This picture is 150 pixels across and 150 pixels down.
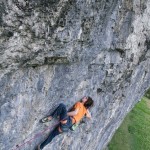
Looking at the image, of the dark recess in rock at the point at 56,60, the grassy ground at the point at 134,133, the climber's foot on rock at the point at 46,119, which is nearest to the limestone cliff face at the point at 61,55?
the dark recess in rock at the point at 56,60

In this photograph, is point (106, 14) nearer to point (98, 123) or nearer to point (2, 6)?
point (2, 6)

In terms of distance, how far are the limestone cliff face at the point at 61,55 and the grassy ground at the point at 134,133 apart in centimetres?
1065

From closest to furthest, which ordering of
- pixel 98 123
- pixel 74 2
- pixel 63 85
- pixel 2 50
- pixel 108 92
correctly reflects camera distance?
pixel 2 50, pixel 74 2, pixel 63 85, pixel 108 92, pixel 98 123

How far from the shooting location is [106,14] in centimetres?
748

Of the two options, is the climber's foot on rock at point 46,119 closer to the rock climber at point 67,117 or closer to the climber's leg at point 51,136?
the rock climber at point 67,117

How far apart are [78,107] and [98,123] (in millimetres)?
3518

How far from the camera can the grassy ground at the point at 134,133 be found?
21922 mm

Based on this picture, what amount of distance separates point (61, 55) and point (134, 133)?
1892cm

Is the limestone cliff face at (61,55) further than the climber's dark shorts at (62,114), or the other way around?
the climber's dark shorts at (62,114)

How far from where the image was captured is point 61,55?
692 centimetres

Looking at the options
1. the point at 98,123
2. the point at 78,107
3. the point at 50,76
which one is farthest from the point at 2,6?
the point at 98,123

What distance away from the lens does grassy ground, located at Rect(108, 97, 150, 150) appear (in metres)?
21.9

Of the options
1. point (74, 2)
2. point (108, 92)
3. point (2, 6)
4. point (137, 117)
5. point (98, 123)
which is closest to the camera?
point (2, 6)

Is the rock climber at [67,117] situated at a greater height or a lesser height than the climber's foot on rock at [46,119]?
lesser
